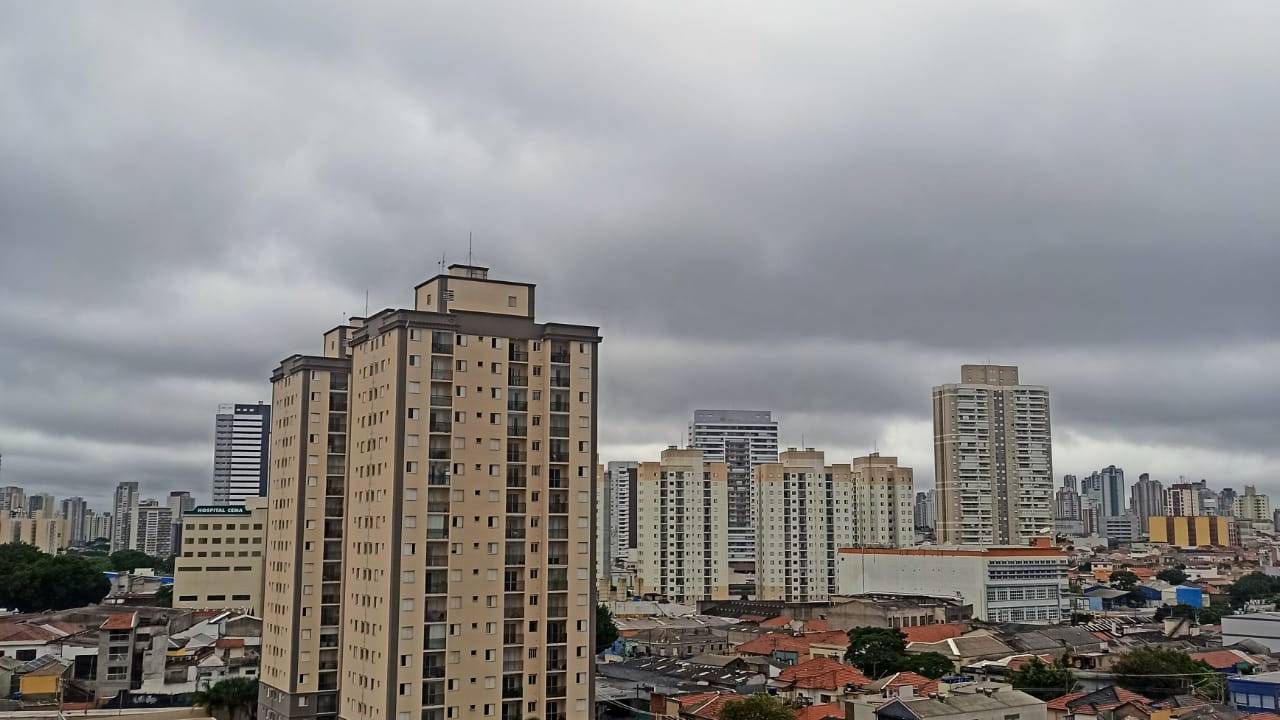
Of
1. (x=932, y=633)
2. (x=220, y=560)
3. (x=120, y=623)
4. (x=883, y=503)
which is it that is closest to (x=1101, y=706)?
(x=932, y=633)

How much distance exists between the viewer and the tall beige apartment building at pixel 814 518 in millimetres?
118562

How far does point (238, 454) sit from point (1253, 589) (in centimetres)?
15749

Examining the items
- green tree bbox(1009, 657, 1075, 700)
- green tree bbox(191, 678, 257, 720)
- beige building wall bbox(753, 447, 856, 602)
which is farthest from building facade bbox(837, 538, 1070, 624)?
green tree bbox(191, 678, 257, 720)

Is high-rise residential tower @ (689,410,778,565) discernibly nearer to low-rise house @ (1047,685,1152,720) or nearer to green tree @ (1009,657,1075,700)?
green tree @ (1009,657,1075,700)

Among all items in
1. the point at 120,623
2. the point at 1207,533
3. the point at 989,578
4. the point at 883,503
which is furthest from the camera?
the point at 1207,533

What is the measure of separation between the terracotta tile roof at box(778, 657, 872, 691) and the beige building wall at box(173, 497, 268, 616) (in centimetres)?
4794

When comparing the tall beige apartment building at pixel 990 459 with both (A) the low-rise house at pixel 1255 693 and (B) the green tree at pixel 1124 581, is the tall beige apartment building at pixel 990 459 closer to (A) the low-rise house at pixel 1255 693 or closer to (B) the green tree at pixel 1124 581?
(B) the green tree at pixel 1124 581

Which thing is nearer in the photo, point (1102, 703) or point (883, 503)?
point (1102, 703)

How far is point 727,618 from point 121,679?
56.0m

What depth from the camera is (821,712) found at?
4547 cm

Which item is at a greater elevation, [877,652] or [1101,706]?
[1101,706]

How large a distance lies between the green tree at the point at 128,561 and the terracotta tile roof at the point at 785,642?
3093 inches

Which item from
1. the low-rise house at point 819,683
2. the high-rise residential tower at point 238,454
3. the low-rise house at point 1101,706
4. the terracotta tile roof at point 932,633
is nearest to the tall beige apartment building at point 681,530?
the terracotta tile roof at point 932,633

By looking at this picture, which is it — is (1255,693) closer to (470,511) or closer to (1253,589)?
(470,511)
